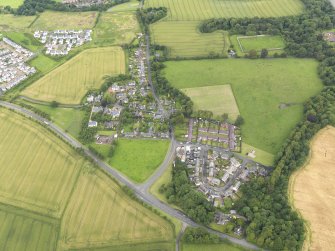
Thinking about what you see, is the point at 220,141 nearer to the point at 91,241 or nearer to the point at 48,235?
the point at 91,241

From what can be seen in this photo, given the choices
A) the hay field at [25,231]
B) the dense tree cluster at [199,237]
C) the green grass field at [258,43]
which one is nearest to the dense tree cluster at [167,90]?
the green grass field at [258,43]

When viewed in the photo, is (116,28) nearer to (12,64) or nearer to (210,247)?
(12,64)

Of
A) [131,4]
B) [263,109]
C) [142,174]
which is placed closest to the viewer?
[142,174]

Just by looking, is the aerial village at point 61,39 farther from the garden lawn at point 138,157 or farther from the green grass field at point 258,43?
the green grass field at point 258,43

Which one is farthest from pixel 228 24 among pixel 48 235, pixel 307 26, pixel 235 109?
pixel 48 235

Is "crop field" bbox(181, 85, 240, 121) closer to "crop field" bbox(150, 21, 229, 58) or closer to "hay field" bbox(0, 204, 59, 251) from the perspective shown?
"crop field" bbox(150, 21, 229, 58)
